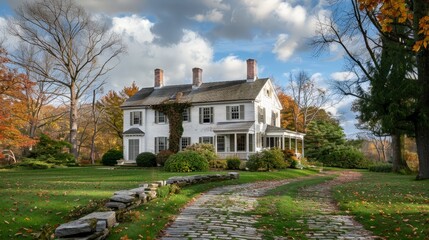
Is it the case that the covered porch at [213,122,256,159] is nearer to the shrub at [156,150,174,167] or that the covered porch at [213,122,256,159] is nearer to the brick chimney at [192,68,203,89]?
the shrub at [156,150,174,167]

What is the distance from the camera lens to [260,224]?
7.70 metres

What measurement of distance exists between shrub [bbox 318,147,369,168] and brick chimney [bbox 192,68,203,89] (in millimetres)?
14677

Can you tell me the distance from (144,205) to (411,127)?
16164 millimetres

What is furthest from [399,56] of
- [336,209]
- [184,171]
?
[184,171]

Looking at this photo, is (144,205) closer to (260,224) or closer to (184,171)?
(260,224)

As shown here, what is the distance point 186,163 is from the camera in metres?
21.6

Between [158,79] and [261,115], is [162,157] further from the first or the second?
[158,79]

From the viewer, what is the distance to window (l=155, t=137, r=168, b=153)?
110 feet

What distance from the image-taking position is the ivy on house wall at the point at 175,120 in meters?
32.5

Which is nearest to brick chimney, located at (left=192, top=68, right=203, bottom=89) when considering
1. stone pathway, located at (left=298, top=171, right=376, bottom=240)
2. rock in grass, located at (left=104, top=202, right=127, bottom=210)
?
stone pathway, located at (left=298, top=171, right=376, bottom=240)

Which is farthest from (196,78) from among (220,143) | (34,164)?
(34,164)

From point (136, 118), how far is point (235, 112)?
31.8ft

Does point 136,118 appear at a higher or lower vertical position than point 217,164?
higher

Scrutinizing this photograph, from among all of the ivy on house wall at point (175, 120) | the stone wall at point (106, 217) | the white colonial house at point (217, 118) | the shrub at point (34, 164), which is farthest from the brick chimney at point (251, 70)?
the stone wall at point (106, 217)
